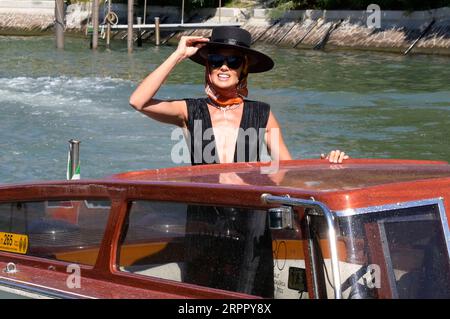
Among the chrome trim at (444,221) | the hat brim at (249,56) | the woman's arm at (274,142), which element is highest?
A: the hat brim at (249,56)

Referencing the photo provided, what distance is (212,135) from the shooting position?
5535mm

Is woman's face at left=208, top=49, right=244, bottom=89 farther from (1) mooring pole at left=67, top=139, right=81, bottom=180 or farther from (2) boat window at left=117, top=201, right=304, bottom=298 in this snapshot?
(1) mooring pole at left=67, top=139, right=81, bottom=180

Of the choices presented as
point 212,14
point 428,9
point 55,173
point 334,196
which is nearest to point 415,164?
point 334,196

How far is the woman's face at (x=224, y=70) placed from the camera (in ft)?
18.0

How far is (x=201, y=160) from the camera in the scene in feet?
18.2

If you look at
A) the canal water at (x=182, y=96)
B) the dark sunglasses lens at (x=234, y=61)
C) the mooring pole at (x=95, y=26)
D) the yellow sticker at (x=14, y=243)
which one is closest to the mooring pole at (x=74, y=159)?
the dark sunglasses lens at (x=234, y=61)

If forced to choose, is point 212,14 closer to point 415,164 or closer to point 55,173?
point 55,173

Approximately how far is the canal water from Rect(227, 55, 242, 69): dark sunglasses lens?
7.36 meters

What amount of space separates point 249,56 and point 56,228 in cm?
143

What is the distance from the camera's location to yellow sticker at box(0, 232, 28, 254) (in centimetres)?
502

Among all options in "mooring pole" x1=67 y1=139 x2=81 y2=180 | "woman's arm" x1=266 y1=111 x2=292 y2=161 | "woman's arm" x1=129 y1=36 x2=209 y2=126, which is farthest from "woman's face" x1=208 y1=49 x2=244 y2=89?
"mooring pole" x1=67 y1=139 x2=81 y2=180

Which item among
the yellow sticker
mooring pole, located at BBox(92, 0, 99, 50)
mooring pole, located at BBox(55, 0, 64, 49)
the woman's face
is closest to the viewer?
the yellow sticker

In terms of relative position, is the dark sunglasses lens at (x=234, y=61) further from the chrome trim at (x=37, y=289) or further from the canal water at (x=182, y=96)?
the canal water at (x=182, y=96)
